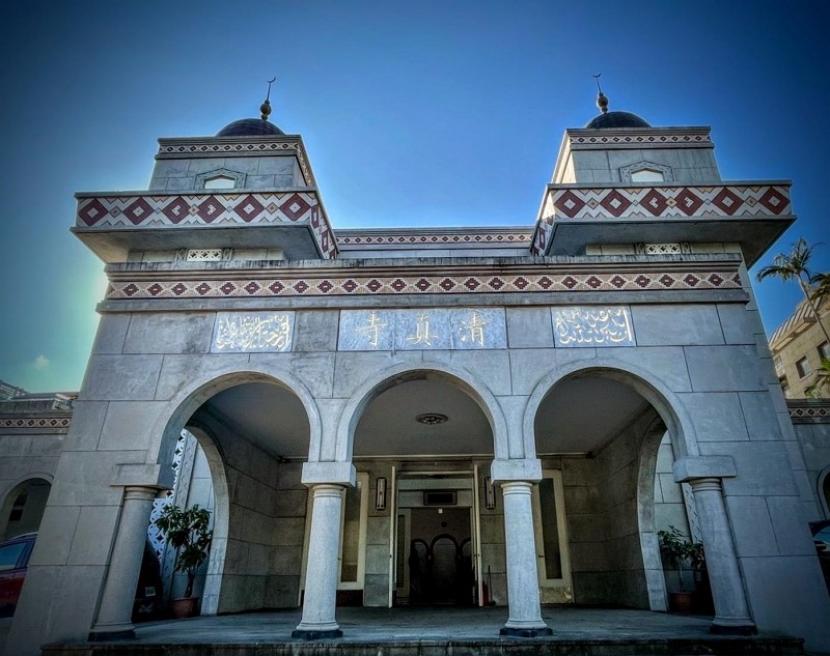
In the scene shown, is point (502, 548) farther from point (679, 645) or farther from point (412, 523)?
point (412, 523)

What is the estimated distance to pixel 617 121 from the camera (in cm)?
1270

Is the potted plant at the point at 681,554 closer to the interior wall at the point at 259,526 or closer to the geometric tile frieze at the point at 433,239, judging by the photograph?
the interior wall at the point at 259,526

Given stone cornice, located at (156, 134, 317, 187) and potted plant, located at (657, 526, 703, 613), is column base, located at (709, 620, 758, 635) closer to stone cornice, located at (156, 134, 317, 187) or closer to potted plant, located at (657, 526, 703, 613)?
potted plant, located at (657, 526, 703, 613)

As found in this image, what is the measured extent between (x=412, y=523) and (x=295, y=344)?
13371 mm

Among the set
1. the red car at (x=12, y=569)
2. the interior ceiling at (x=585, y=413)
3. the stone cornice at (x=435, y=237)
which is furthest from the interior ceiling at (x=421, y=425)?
the stone cornice at (x=435, y=237)

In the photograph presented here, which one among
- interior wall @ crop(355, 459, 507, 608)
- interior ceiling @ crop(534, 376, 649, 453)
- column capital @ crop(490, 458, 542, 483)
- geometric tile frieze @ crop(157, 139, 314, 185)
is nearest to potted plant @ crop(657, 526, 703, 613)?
interior ceiling @ crop(534, 376, 649, 453)

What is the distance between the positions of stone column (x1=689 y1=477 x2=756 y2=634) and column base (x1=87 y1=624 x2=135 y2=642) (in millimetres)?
6180

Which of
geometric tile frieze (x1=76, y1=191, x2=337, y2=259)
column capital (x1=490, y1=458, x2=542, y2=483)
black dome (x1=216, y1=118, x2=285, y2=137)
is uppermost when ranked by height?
black dome (x1=216, y1=118, x2=285, y2=137)

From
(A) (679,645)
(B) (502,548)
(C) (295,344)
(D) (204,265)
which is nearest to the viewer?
(A) (679,645)

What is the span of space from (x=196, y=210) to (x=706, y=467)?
9.38 m

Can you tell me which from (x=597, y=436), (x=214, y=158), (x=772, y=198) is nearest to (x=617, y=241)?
(x=772, y=198)

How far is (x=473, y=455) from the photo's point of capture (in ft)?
35.6

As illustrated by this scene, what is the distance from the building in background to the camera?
2389 centimetres

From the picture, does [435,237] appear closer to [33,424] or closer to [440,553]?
[33,424]
